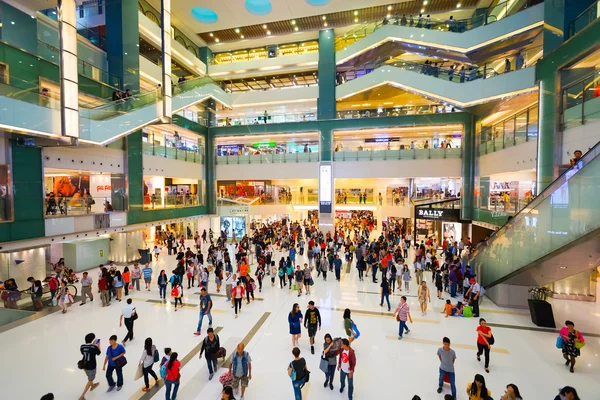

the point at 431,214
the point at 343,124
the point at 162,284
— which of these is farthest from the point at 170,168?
the point at 431,214

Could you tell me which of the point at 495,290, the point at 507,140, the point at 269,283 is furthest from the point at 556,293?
the point at 269,283

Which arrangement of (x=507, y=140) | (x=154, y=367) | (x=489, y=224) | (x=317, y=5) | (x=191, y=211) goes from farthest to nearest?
(x=191, y=211)
(x=317, y=5)
(x=489, y=224)
(x=507, y=140)
(x=154, y=367)

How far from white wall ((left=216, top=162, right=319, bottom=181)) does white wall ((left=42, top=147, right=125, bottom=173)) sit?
32.0ft

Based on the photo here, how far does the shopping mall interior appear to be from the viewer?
6582mm

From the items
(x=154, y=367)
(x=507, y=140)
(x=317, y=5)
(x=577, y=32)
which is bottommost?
(x=154, y=367)

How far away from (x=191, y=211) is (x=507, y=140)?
21.3 m

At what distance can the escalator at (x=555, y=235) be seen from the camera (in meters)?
6.64

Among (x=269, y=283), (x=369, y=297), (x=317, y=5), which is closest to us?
(x=369, y=297)

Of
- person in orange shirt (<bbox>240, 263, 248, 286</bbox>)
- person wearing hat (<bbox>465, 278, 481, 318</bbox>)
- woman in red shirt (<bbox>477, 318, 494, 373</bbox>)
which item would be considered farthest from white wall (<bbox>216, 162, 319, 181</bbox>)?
woman in red shirt (<bbox>477, 318, 494, 373</bbox>)

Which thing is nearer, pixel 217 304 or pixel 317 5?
pixel 217 304

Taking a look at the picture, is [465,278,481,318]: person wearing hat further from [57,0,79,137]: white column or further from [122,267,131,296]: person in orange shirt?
[57,0,79,137]: white column

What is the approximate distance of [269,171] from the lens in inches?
974

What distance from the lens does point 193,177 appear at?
79.5 ft

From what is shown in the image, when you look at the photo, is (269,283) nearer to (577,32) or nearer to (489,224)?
(489,224)
